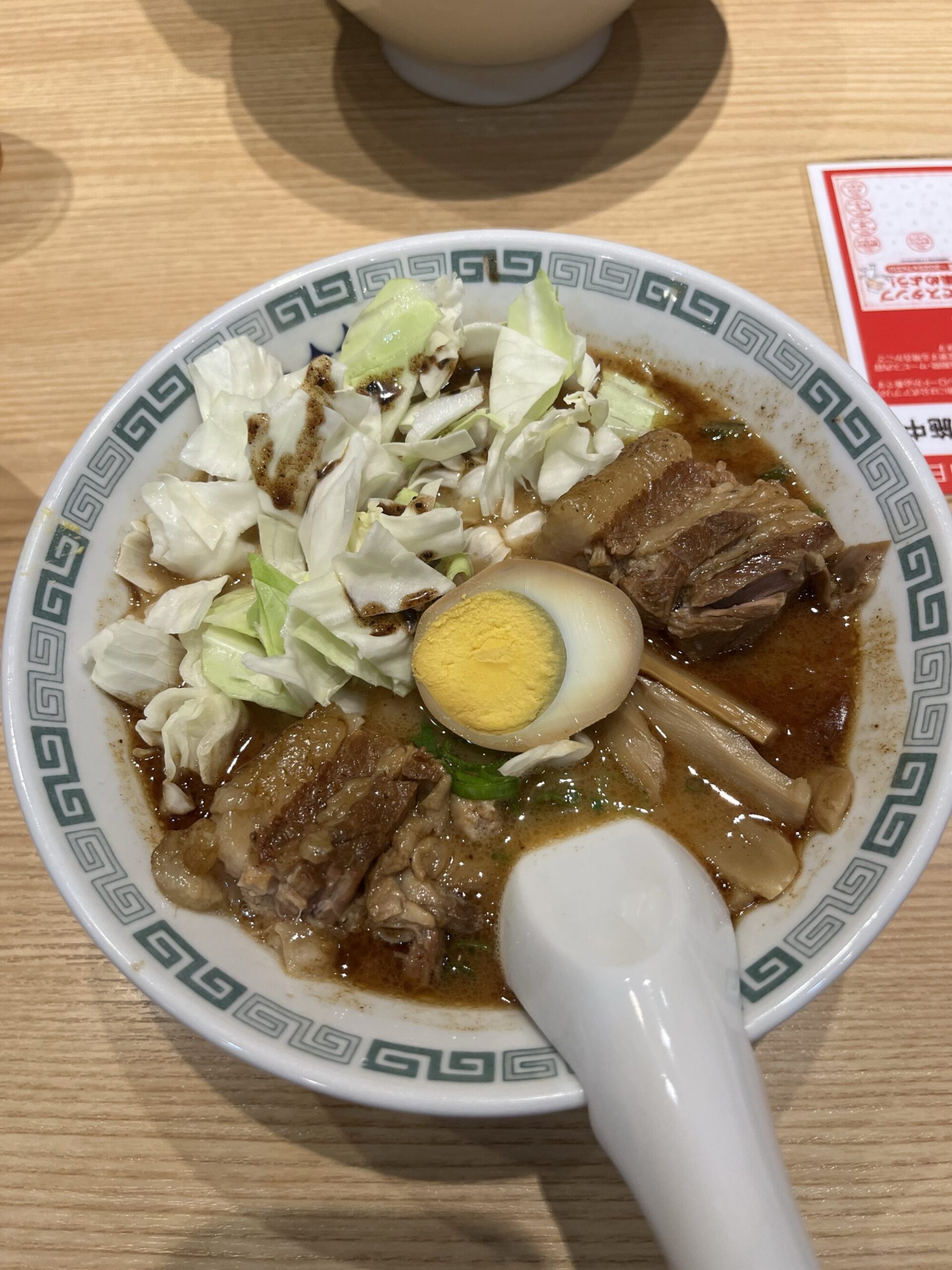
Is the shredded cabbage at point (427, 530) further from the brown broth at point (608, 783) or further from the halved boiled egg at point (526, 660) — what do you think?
the brown broth at point (608, 783)

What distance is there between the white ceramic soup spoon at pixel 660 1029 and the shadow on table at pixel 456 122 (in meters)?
1.97

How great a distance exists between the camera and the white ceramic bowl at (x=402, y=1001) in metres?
1.27

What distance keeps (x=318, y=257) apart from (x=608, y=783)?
1.79 meters

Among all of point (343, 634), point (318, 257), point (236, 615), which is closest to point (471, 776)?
point (343, 634)

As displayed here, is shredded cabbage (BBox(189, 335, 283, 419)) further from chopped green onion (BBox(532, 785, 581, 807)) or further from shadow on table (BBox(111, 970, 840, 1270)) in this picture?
shadow on table (BBox(111, 970, 840, 1270))

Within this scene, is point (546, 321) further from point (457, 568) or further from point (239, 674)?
point (239, 674)

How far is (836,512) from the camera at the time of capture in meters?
1.73

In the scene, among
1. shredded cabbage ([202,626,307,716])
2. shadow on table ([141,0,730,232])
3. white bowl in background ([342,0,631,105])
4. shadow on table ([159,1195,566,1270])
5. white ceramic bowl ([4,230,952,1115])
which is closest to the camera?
white ceramic bowl ([4,230,952,1115])

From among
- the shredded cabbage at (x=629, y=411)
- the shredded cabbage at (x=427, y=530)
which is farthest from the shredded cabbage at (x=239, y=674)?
the shredded cabbage at (x=629, y=411)

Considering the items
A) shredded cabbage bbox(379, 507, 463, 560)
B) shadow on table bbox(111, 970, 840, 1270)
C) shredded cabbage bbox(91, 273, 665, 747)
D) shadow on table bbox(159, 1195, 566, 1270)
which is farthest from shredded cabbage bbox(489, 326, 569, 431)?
shadow on table bbox(159, 1195, 566, 1270)

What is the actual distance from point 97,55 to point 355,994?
3101mm

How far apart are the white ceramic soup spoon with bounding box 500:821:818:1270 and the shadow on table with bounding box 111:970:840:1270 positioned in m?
0.36

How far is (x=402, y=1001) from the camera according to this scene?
56.5 inches

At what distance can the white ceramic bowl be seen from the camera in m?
1.27
